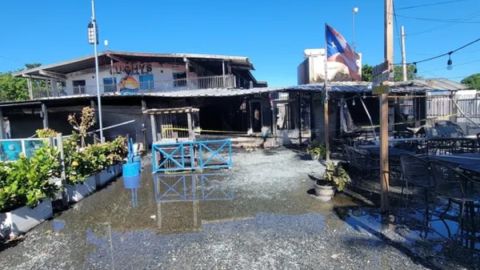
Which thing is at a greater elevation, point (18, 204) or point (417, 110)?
point (417, 110)

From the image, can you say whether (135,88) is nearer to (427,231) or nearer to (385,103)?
(385,103)

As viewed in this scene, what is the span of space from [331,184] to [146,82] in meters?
16.3

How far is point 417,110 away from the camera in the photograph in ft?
57.0

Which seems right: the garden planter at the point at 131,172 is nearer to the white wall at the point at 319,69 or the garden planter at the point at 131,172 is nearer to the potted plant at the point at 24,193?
the potted plant at the point at 24,193

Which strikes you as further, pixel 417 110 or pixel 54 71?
pixel 54 71

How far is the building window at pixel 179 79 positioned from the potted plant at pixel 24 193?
13.8 m

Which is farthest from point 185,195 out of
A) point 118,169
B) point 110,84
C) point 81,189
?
point 110,84

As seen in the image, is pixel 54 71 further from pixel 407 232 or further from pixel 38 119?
pixel 407 232

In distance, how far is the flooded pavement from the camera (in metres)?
4.05

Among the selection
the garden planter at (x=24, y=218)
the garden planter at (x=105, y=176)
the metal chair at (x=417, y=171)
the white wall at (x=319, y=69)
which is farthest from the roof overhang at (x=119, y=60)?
the metal chair at (x=417, y=171)

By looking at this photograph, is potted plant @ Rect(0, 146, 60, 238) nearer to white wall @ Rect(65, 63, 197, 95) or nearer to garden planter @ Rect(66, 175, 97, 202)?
garden planter @ Rect(66, 175, 97, 202)

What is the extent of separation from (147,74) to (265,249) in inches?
713

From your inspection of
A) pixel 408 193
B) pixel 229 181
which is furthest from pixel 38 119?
pixel 408 193

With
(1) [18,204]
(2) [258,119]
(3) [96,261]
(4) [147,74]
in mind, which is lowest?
(3) [96,261]
